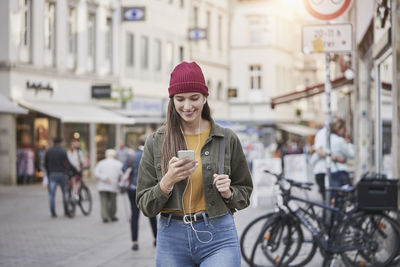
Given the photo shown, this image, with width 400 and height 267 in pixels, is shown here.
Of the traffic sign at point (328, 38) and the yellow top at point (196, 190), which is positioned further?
the traffic sign at point (328, 38)

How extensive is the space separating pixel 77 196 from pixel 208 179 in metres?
14.2

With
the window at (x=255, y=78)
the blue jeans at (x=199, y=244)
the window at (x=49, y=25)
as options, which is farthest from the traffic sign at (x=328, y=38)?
the window at (x=255, y=78)

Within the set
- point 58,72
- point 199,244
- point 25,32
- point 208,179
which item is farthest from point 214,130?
point 58,72

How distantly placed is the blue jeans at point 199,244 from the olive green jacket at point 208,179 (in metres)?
0.08

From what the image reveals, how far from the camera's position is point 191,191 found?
169 inches

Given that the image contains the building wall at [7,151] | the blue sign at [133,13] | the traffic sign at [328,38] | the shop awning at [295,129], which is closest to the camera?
the traffic sign at [328,38]

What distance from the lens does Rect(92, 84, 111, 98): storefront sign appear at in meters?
34.6

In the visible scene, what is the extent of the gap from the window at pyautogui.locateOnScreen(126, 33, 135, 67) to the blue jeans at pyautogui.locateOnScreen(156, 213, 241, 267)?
36121 mm

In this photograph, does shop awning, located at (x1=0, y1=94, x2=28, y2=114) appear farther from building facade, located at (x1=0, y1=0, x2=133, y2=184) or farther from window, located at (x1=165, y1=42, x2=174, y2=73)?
window, located at (x1=165, y1=42, x2=174, y2=73)

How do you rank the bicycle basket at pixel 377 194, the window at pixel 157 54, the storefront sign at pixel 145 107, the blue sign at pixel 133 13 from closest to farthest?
the bicycle basket at pixel 377 194, the blue sign at pixel 133 13, the storefront sign at pixel 145 107, the window at pixel 157 54

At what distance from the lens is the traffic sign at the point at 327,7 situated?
28.2 ft

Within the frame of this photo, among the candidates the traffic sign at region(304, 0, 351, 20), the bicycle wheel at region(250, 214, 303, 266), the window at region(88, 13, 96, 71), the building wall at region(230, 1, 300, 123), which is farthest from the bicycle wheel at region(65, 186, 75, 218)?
the building wall at region(230, 1, 300, 123)

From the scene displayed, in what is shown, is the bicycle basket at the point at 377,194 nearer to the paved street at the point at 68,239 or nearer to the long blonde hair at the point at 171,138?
the paved street at the point at 68,239

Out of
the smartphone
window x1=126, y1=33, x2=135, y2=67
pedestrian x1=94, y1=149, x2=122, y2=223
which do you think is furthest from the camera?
window x1=126, y1=33, x2=135, y2=67
